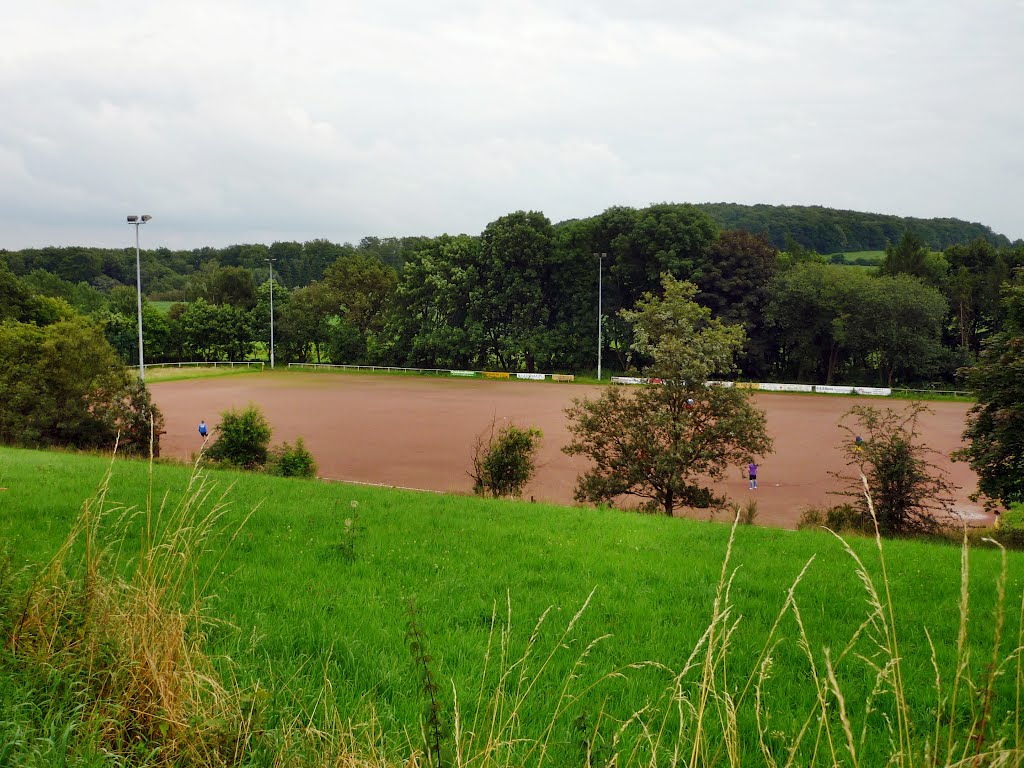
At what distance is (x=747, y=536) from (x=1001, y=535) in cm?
694

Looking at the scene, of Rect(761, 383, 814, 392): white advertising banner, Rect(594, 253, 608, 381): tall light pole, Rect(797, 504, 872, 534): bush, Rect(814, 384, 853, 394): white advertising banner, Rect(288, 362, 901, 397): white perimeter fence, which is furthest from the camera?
Rect(594, 253, 608, 381): tall light pole

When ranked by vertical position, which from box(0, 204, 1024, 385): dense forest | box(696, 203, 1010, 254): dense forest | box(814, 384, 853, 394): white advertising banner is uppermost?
box(696, 203, 1010, 254): dense forest

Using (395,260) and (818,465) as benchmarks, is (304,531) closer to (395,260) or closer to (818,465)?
(818,465)

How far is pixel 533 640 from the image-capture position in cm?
331

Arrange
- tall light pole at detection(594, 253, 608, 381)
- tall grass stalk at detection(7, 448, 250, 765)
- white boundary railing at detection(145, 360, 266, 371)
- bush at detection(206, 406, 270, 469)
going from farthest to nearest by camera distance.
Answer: white boundary railing at detection(145, 360, 266, 371), tall light pole at detection(594, 253, 608, 381), bush at detection(206, 406, 270, 469), tall grass stalk at detection(7, 448, 250, 765)

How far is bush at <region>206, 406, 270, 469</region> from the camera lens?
18484 mm

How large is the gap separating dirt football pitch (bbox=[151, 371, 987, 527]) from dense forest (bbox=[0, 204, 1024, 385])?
6.42 meters

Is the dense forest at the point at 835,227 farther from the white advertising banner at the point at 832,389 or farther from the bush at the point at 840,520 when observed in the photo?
the bush at the point at 840,520

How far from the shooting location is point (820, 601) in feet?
20.4

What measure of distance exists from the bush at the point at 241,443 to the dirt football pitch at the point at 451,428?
2169mm

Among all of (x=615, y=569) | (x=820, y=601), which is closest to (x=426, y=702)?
(x=615, y=569)

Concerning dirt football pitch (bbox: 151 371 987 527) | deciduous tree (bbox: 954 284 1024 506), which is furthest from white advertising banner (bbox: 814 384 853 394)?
deciduous tree (bbox: 954 284 1024 506)

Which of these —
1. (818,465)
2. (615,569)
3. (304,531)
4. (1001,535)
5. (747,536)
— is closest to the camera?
(615,569)

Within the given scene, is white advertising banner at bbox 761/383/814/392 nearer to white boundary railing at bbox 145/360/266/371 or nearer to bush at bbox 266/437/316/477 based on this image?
bush at bbox 266/437/316/477
